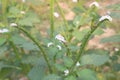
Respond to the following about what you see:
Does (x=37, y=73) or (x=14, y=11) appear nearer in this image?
(x=37, y=73)

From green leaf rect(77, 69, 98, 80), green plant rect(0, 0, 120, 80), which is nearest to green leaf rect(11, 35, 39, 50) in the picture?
green plant rect(0, 0, 120, 80)

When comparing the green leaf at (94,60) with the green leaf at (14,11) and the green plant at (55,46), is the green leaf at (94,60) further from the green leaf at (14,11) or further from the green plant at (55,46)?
the green leaf at (14,11)


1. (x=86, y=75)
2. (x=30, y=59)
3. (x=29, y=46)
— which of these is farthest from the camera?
(x=30, y=59)

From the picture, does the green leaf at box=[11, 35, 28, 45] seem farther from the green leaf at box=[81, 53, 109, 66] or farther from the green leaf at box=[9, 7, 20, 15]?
the green leaf at box=[81, 53, 109, 66]

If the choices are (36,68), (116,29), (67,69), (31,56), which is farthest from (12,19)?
(116,29)

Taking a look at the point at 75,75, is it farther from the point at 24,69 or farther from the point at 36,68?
the point at 24,69

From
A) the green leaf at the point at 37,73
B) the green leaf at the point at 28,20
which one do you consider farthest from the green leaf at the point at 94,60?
the green leaf at the point at 28,20

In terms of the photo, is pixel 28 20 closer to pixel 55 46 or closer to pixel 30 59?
pixel 30 59

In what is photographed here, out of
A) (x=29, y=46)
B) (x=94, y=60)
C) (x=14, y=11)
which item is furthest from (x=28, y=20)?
(x=94, y=60)

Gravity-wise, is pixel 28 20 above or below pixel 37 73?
above
